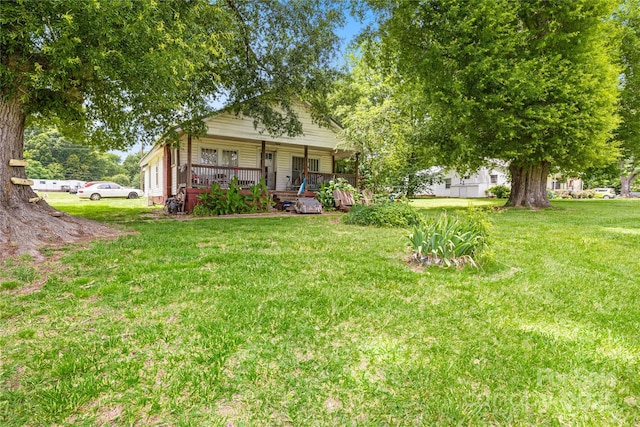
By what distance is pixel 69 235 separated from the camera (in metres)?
5.93

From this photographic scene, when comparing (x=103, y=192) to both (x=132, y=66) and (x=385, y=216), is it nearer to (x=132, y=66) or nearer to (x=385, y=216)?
(x=132, y=66)

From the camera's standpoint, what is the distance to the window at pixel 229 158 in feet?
50.6

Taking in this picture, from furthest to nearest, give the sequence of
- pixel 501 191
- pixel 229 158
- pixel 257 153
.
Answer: pixel 501 191
pixel 257 153
pixel 229 158

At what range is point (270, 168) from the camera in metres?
16.4

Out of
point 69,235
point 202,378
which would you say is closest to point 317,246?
point 202,378

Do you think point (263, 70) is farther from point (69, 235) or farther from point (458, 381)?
point (458, 381)

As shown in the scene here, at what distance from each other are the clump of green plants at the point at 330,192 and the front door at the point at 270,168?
9.34 feet

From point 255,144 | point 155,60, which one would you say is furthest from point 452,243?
point 255,144

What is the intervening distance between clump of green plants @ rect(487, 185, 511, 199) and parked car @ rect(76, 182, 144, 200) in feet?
103

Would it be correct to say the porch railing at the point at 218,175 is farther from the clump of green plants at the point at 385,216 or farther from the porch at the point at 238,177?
the clump of green plants at the point at 385,216

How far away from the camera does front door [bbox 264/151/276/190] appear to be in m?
16.3

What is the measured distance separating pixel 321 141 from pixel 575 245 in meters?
11.1

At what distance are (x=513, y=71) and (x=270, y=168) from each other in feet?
35.5

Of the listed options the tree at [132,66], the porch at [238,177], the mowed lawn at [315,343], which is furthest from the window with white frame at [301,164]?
the mowed lawn at [315,343]
